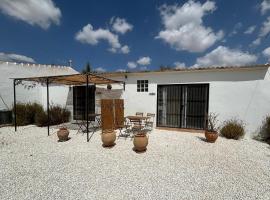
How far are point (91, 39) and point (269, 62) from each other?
1422 cm

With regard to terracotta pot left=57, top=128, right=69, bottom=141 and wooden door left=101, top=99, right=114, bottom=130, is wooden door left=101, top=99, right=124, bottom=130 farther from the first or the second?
terracotta pot left=57, top=128, right=69, bottom=141

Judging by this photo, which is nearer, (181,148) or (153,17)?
(181,148)

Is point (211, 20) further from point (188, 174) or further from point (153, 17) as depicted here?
point (188, 174)

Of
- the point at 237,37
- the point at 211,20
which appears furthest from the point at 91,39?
the point at 237,37

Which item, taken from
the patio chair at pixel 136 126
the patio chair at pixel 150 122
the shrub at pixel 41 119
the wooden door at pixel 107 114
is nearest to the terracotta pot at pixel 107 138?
the patio chair at pixel 136 126

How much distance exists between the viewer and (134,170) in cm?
420

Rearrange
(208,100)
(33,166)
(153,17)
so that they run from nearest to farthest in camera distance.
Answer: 1. (33,166)
2. (208,100)
3. (153,17)

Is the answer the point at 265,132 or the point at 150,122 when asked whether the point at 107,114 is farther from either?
the point at 265,132

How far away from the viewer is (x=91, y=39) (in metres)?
15.9

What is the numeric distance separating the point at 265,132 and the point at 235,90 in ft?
7.08

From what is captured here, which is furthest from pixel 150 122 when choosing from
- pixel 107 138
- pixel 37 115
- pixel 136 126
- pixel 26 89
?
pixel 26 89

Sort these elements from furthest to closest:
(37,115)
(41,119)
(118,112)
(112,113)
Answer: (37,115) → (41,119) → (118,112) → (112,113)

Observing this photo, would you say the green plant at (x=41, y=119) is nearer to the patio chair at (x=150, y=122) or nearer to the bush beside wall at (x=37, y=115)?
the bush beside wall at (x=37, y=115)

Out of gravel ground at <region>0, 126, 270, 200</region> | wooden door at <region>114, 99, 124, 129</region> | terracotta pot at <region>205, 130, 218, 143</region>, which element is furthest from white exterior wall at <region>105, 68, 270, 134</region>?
wooden door at <region>114, 99, 124, 129</region>
